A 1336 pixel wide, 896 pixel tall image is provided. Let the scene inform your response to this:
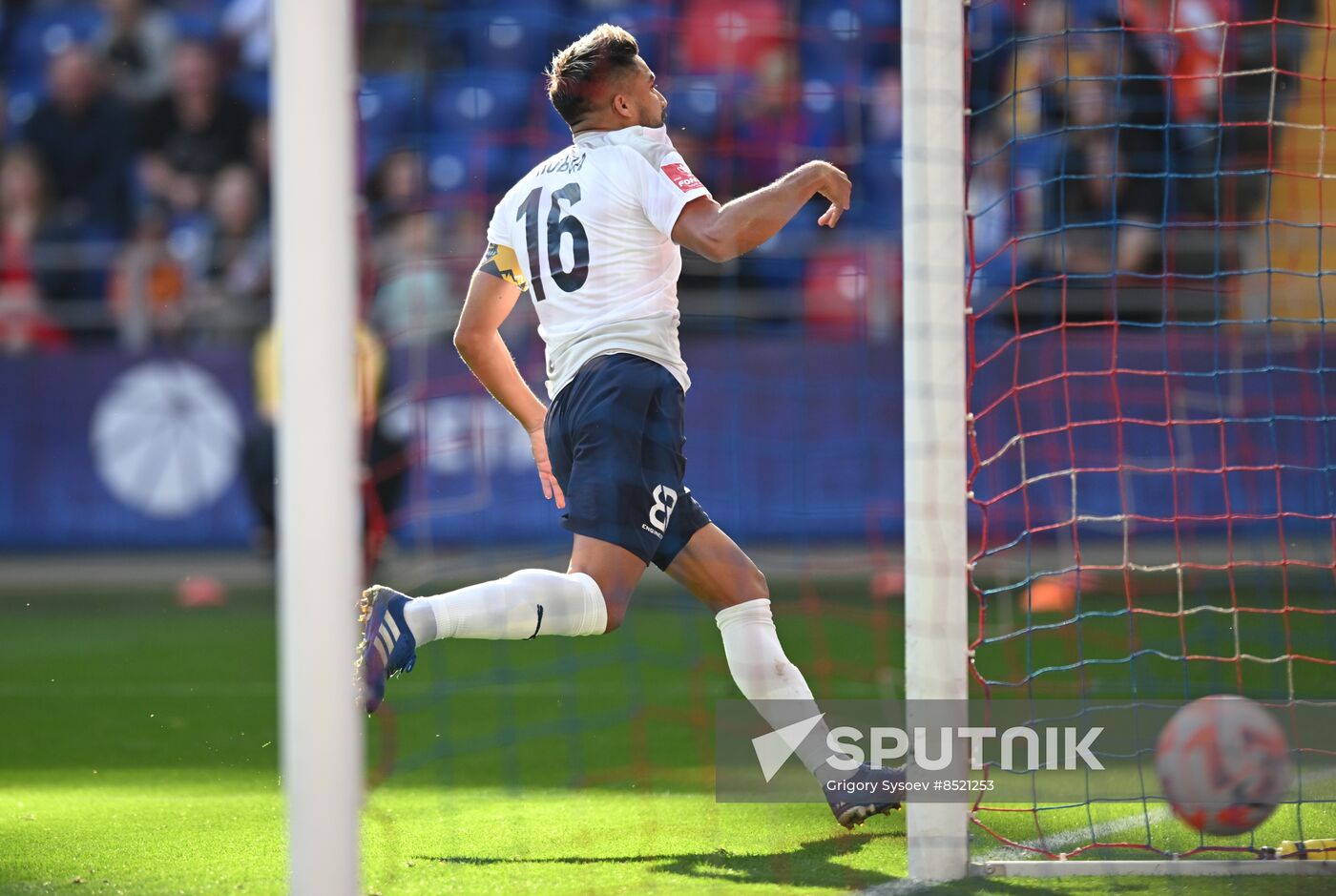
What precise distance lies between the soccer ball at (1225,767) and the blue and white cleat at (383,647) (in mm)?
1818

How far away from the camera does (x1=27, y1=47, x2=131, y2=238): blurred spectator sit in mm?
12258

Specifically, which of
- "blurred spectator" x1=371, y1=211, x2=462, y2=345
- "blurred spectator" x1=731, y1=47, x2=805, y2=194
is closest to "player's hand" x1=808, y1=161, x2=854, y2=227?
"blurred spectator" x1=731, y1=47, x2=805, y2=194

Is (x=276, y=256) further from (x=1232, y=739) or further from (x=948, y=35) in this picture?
(x=1232, y=739)

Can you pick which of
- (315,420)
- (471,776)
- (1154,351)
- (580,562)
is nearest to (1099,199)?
(1154,351)

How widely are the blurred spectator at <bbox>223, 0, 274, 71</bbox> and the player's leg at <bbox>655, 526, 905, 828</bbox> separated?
9753 mm

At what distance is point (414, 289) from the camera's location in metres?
10.1

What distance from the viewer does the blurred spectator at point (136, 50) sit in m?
12.6

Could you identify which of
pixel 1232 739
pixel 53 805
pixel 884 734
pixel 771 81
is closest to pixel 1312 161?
pixel 771 81

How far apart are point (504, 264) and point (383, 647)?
1165mm

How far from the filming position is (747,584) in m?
4.25

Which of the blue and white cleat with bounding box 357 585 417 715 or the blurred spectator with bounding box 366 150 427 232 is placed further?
the blurred spectator with bounding box 366 150 427 232

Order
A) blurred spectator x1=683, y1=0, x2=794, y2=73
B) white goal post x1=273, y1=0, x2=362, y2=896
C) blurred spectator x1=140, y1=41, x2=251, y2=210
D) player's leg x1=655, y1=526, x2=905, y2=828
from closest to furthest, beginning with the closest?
white goal post x1=273, y1=0, x2=362, y2=896 < player's leg x1=655, y1=526, x2=905, y2=828 < blurred spectator x1=683, y1=0, x2=794, y2=73 < blurred spectator x1=140, y1=41, x2=251, y2=210

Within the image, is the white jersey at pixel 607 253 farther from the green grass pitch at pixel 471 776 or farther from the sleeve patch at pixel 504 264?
the green grass pitch at pixel 471 776

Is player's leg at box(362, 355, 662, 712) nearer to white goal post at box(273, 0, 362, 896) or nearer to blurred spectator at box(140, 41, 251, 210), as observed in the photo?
white goal post at box(273, 0, 362, 896)
